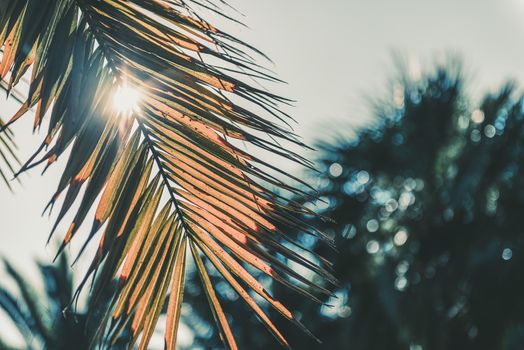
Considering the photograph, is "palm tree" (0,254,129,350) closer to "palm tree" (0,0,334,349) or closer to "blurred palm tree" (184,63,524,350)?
"blurred palm tree" (184,63,524,350)

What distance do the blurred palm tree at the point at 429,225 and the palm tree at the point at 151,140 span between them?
533cm

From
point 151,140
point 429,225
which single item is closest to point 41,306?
point 429,225

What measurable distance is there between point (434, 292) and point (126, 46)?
5717 millimetres

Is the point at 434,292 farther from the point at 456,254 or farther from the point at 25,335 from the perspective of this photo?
the point at 25,335

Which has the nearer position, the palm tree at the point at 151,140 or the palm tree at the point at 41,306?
the palm tree at the point at 151,140

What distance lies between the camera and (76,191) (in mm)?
1045

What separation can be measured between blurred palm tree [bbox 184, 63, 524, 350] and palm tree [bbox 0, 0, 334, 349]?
5.33 metres

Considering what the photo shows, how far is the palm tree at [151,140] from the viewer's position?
3.48 ft

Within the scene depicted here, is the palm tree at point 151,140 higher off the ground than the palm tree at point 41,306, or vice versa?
the palm tree at point 151,140

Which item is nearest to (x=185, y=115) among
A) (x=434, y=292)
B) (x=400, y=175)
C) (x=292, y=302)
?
(x=434, y=292)

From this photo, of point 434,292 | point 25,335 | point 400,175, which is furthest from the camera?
point 25,335

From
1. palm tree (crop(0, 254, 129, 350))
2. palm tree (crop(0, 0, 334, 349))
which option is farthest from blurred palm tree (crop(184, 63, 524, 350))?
palm tree (crop(0, 0, 334, 349))

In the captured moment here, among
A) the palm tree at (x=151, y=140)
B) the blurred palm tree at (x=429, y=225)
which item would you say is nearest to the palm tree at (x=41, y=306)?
the blurred palm tree at (x=429, y=225)

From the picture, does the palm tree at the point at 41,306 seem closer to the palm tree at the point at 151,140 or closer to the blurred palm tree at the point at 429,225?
the blurred palm tree at the point at 429,225
